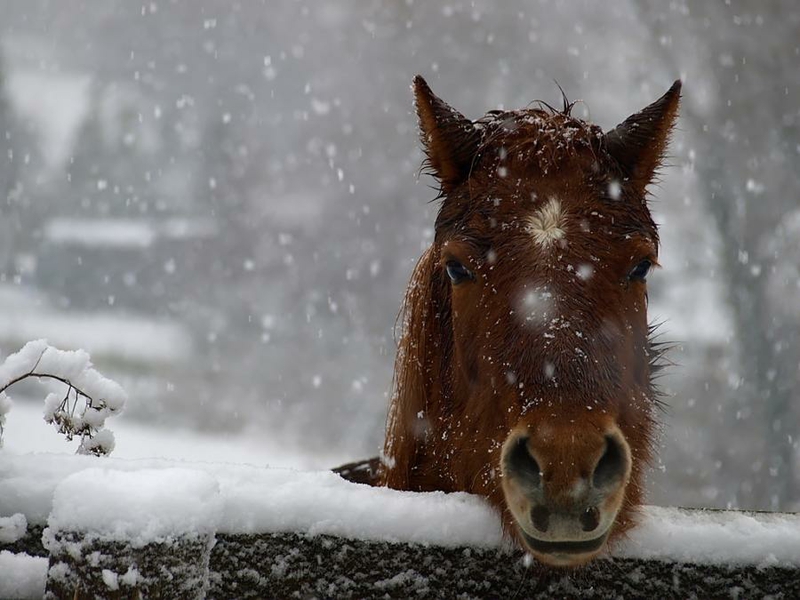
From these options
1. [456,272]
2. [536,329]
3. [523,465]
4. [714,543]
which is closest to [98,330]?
[456,272]

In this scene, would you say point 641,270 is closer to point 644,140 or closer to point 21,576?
point 644,140

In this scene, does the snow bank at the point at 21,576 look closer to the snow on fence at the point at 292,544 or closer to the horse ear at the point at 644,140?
the snow on fence at the point at 292,544

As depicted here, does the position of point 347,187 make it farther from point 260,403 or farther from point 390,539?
point 390,539

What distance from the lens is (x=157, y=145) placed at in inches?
813

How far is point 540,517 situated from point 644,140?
5.18 ft

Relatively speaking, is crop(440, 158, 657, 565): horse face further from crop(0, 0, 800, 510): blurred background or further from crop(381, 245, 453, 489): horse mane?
crop(0, 0, 800, 510): blurred background

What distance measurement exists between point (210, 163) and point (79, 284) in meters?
4.83

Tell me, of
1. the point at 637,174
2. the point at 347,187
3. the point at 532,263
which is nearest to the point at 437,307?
the point at 532,263

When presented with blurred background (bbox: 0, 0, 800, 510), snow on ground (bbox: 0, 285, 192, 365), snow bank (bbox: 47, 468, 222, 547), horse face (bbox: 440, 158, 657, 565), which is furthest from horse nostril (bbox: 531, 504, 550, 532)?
snow on ground (bbox: 0, 285, 192, 365)

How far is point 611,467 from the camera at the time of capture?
6.21 ft

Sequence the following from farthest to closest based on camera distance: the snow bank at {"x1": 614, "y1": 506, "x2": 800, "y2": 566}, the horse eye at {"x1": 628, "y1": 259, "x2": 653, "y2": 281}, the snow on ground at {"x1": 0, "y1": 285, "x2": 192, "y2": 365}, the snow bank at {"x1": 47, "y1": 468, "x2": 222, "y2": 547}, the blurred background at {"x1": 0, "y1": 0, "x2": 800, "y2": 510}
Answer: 1. the snow on ground at {"x1": 0, "y1": 285, "x2": 192, "y2": 365}
2. the blurred background at {"x1": 0, "y1": 0, "x2": 800, "y2": 510}
3. the horse eye at {"x1": 628, "y1": 259, "x2": 653, "y2": 281}
4. the snow bank at {"x1": 614, "y1": 506, "x2": 800, "y2": 566}
5. the snow bank at {"x1": 47, "y1": 468, "x2": 222, "y2": 547}

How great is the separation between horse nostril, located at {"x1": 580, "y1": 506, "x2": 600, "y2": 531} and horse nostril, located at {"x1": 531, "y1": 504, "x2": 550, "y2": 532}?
0.28 ft

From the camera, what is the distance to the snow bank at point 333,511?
5.33 ft

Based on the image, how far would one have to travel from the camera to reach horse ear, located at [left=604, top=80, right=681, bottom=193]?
9.07 ft
